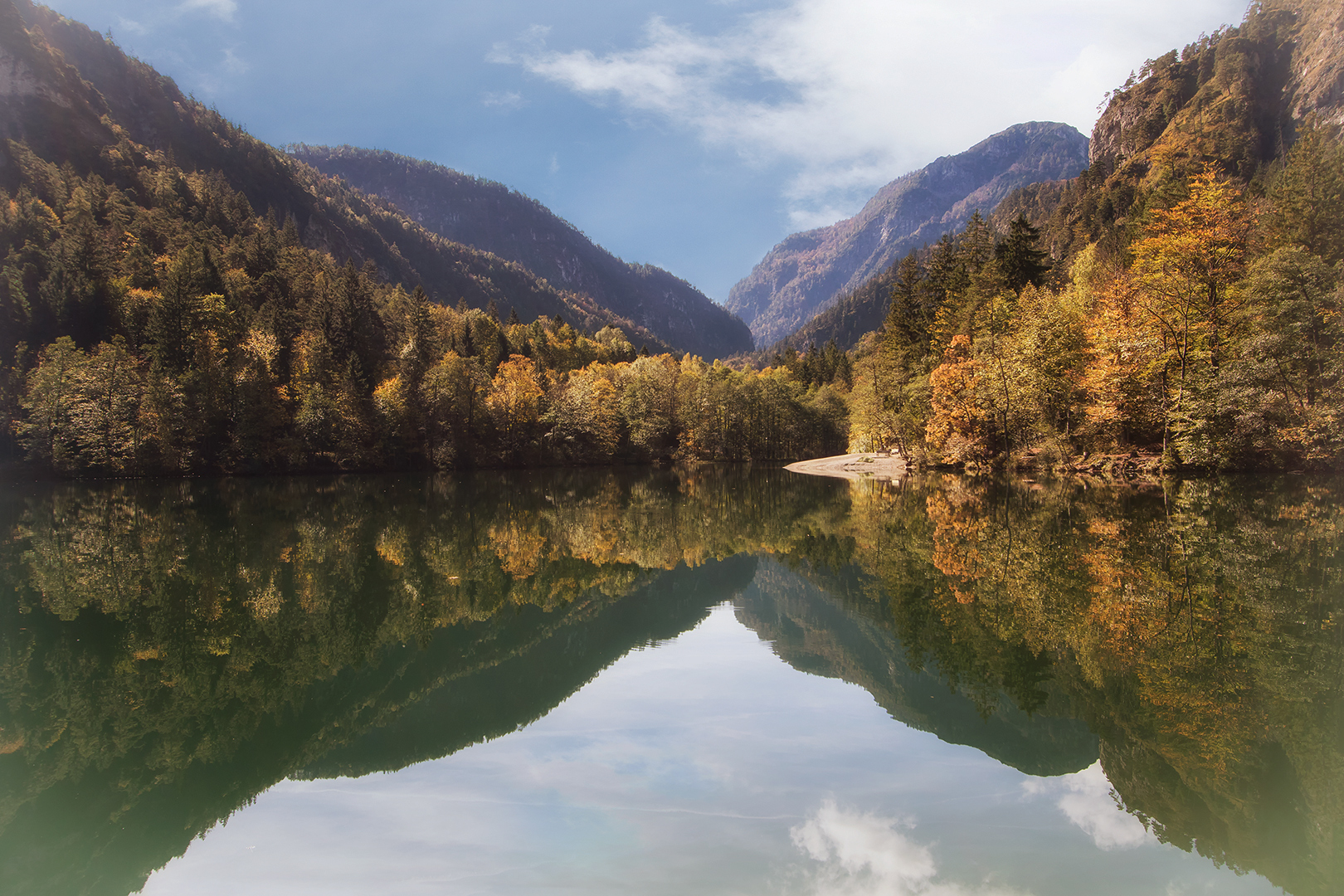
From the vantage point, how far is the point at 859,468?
190 ft

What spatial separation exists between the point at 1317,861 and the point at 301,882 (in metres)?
7.26

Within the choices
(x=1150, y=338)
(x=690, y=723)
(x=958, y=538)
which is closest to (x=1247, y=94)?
(x=1150, y=338)

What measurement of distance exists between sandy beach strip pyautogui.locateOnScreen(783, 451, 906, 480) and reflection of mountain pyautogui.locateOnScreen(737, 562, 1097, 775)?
37777 millimetres

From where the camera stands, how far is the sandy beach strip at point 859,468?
51531mm

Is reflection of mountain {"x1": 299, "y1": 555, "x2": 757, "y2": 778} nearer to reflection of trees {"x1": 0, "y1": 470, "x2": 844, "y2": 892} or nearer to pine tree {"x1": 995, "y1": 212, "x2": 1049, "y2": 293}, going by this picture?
reflection of trees {"x1": 0, "y1": 470, "x2": 844, "y2": 892}

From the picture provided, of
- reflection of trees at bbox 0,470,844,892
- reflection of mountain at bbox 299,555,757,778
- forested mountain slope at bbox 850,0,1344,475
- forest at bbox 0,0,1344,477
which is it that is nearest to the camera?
reflection of trees at bbox 0,470,844,892

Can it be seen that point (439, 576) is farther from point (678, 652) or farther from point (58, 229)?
point (58, 229)

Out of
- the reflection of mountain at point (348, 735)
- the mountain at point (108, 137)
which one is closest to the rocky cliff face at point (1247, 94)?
the reflection of mountain at point (348, 735)

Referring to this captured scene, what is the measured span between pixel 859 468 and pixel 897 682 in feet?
169

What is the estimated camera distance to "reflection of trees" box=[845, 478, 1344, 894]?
16.6 feet

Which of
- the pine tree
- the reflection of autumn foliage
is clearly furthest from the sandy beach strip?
the reflection of autumn foliage

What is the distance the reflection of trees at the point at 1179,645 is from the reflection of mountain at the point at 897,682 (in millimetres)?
312

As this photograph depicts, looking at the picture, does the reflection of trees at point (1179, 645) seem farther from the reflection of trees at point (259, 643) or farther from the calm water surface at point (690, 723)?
the reflection of trees at point (259, 643)

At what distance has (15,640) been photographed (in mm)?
10328
